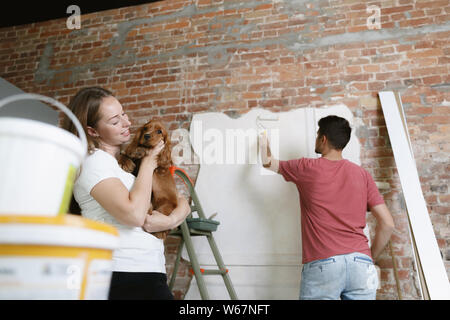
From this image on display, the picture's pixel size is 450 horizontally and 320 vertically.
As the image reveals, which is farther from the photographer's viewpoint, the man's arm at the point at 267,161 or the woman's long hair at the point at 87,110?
the man's arm at the point at 267,161

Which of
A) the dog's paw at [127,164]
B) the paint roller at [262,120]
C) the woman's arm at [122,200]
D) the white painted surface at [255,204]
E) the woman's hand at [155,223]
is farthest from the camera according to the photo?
the paint roller at [262,120]

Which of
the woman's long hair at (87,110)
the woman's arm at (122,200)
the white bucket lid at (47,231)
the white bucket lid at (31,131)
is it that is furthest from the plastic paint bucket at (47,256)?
the woman's long hair at (87,110)

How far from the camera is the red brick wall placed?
8.86ft

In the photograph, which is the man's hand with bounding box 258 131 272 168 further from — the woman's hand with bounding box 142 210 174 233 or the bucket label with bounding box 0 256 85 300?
the bucket label with bounding box 0 256 85 300

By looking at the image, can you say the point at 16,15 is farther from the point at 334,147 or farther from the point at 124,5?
the point at 334,147

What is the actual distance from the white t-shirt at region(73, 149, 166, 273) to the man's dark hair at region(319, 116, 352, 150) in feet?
4.58

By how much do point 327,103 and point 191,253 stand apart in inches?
61.6

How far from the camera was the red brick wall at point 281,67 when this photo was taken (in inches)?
106

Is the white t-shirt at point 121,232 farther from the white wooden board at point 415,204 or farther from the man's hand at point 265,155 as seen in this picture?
the white wooden board at point 415,204

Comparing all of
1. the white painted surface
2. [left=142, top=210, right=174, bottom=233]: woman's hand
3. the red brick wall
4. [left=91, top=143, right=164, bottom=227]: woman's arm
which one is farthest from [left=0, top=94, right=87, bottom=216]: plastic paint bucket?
the red brick wall

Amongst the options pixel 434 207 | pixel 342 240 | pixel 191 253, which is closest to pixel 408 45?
pixel 434 207

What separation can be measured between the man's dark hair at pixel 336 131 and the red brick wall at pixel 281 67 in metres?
0.60

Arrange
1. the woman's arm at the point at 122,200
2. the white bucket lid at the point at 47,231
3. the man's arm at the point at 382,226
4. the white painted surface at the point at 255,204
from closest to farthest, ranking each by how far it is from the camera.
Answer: the white bucket lid at the point at 47,231 → the woman's arm at the point at 122,200 → the man's arm at the point at 382,226 → the white painted surface at the point at 255,204

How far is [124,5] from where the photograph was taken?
3.67 m
